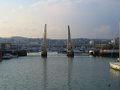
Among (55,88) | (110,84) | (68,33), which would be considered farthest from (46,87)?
(68,33)

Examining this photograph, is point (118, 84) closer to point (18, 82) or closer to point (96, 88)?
point (96, 88)

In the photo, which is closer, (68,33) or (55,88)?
(55,88)

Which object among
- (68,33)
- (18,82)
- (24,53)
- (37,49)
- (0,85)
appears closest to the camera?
(0,85)

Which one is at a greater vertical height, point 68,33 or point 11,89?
point 68,33

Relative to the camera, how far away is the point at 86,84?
30.2 metres

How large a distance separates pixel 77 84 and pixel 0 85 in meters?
Answer: 6.46

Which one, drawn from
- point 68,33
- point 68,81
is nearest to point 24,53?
point 68,33

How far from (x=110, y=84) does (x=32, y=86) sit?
260 inches

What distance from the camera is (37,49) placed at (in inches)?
7869

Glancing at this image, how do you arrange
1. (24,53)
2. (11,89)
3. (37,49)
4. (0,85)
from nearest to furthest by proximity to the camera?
(11,89) < (0,85) < (24,53) < (37,49)

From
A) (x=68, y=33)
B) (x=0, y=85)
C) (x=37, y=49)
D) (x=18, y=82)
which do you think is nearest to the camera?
(x=0, y=85)

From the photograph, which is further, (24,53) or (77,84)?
(24,53)

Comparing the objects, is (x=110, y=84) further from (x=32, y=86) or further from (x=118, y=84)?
(x=32, y=86)

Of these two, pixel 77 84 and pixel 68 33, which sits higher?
pixel 68 33
